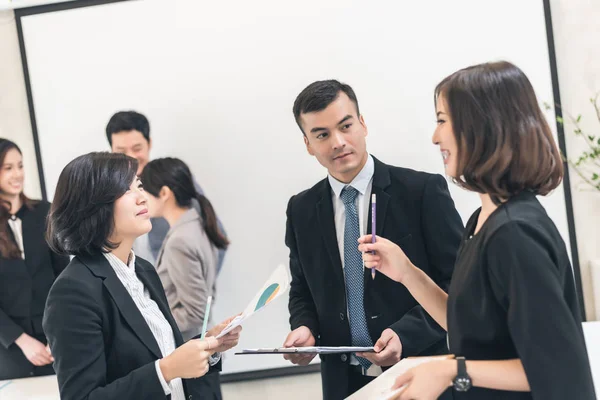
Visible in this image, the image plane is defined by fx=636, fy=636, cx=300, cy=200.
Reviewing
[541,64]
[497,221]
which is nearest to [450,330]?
[497,221]

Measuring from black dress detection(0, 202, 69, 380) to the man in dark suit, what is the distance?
1.37 meters

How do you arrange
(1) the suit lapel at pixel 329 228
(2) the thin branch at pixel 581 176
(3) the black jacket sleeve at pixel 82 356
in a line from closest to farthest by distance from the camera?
(3) the black jacket sleeve at pixel 82 356, (1) the suit lapel at pixel 329 228, (2) the thin branch at pixel 581 176

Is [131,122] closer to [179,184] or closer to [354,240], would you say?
A: [179,184]

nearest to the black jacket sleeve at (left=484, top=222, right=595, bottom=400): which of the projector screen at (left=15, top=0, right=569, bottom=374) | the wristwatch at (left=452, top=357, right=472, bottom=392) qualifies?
the wristwatch at (left=452, top=357, right=472, bottom=392)

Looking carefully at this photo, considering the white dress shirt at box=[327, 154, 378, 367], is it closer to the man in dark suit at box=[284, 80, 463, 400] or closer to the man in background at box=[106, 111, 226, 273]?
the man in dark suit at box=[284, 80, 463, 400]

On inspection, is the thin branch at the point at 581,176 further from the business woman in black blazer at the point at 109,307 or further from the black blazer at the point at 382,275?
the business woman in black blazer at the point at 109,307

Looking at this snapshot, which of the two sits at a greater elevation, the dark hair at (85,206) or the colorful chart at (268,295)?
the dark hair at (85,206)

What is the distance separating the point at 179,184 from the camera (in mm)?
3064

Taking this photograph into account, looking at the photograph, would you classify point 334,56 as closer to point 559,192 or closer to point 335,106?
point 335,106

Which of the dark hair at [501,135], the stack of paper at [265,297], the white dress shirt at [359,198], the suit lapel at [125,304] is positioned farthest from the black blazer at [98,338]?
the dark hair at [501,135]

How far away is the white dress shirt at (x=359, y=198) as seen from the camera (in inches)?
91.0

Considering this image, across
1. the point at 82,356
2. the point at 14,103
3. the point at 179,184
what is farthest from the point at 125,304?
the point at 14,103

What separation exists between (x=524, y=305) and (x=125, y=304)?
45.2 inches

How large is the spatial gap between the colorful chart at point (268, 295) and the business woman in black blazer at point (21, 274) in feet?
5.38
